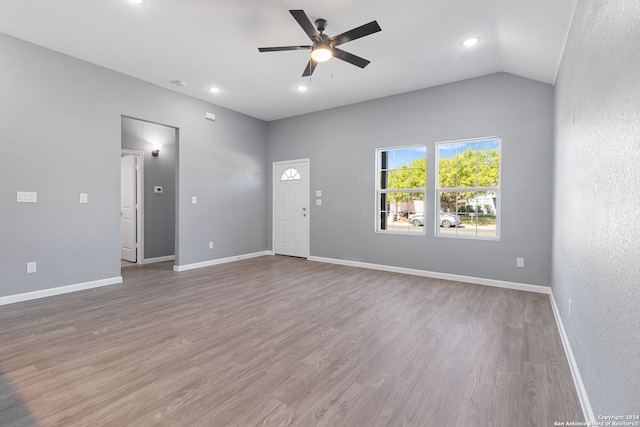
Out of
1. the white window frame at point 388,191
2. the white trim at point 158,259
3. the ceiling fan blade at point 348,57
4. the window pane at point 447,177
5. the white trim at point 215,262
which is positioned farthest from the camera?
the white trim at point 158,259

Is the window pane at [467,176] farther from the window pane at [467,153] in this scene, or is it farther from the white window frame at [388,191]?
the white window frame at [388,191]

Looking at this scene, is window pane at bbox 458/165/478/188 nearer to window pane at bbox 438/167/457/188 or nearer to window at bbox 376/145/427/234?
window pane at bbox 438/167/457/188

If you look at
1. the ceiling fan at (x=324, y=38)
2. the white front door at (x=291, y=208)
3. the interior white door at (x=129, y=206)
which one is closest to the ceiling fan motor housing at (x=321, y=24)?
the ceiling fan at (x=324, y=38)

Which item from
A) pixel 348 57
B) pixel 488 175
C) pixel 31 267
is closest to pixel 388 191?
pixel 488 175

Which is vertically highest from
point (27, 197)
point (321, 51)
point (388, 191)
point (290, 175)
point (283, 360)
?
point (321, 51)

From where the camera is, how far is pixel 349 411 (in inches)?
65.1

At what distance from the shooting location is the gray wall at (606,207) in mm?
1053

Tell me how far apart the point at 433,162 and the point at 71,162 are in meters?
5.16

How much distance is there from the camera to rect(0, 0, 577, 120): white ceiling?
9.12 feet

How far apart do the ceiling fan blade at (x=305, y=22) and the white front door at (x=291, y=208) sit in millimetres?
3462

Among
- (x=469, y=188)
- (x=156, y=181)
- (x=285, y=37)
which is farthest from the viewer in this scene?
(x=156, y=181)

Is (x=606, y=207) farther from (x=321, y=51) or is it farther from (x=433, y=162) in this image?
(x=433, y=162)

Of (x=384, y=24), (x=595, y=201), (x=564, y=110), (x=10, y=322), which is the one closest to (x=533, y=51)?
(x=564, y=110)

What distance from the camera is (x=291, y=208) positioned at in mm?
6531
